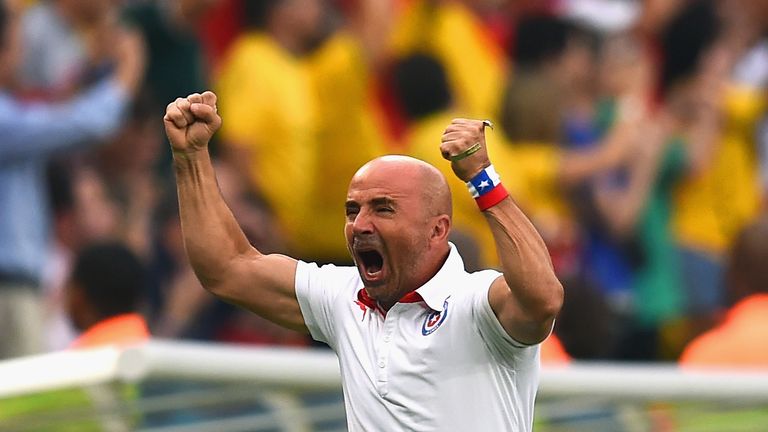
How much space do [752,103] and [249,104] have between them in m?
3.56

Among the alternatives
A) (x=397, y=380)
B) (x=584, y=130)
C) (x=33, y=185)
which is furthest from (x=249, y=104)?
(x=397, y=380)

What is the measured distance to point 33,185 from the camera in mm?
8562

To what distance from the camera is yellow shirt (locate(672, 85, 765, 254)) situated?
1087cm

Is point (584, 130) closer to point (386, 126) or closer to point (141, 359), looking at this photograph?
point (386, 126)

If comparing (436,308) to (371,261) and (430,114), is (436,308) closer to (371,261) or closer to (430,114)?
(371,261)

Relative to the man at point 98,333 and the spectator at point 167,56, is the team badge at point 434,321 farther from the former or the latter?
the spectator at point 167,56

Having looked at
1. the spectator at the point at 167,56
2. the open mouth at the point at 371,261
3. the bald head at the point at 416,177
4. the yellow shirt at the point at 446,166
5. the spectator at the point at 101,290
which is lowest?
the open mouth at the point at 371,261

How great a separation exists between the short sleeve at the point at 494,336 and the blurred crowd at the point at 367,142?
2.50 meters

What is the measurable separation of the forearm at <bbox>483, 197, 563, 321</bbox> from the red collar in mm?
343

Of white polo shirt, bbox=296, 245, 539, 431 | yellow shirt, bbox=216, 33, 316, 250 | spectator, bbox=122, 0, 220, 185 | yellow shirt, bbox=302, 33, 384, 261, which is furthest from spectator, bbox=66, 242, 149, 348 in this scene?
white polo shirt, bbox=296, 245, 539, 431

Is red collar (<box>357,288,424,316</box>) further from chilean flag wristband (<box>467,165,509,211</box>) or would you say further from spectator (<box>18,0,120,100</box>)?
spectator (<box>18,0,120,100</box>)

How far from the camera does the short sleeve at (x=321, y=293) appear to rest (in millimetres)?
5113

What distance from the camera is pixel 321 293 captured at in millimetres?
5137

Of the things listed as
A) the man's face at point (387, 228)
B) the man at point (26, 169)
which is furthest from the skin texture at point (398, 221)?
the man at point (26, 169)
